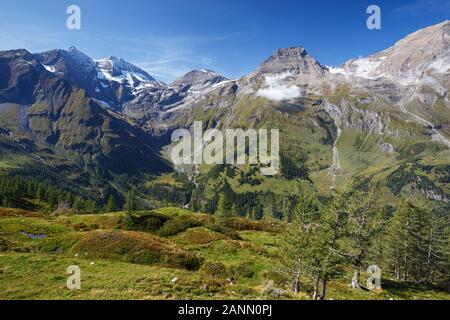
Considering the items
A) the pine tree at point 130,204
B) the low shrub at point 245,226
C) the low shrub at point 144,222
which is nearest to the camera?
the low shrub at point 144,222

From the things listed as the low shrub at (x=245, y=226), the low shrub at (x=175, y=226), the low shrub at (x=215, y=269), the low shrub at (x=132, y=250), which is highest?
the low shrub at (x=132, y=250)

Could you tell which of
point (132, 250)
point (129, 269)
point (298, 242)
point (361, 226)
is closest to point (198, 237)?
point (132, 250)

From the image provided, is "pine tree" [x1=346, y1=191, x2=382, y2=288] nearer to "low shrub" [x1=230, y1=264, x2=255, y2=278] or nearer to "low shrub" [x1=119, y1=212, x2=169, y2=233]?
"low shrub" [x1=230, y1=264, x2=255, y2=278]

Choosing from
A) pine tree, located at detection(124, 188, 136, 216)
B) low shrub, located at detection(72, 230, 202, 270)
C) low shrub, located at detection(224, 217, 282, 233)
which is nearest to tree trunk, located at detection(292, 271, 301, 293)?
low shrub, located at detection(72, 230, 202, 270)

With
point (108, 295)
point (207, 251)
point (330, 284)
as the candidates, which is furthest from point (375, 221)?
point (108, 295)

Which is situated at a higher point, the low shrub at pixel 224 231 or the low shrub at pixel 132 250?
the low shrub at pixel 132 250

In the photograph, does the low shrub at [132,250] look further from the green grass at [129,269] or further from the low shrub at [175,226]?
the low shrub at [175,226]

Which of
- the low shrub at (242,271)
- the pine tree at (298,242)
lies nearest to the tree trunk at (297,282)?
the pine tree at (298,242)

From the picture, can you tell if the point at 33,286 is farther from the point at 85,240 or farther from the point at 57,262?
the point at 85,240

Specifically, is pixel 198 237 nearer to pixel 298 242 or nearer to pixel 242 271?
pixel 242 271

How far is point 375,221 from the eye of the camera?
40.8 meters

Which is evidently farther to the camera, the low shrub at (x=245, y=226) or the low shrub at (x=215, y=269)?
the low shrub at (x=245, y=226)

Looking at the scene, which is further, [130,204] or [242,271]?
[130,204]
